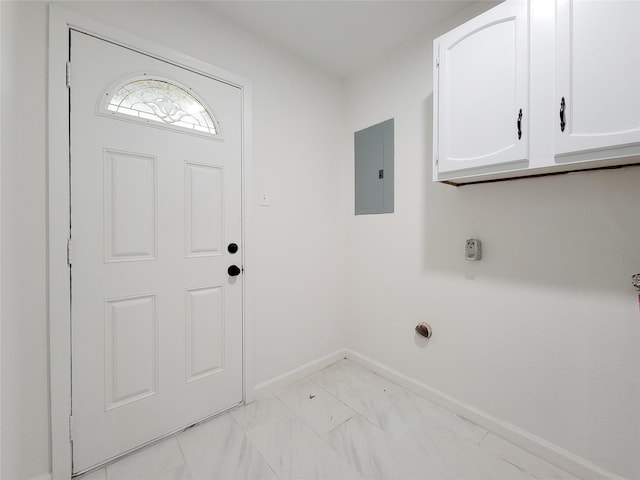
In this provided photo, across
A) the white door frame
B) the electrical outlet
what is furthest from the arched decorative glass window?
the electrical outlet

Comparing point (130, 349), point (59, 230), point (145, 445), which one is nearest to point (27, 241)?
point (59, 230)

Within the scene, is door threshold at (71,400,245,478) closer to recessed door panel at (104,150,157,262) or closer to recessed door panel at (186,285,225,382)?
recessed door panel at (186,285,225,382)

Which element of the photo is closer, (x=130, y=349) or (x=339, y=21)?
(x=130, y=349)

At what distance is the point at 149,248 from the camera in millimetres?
1509

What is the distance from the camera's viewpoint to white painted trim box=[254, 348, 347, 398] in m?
1.97

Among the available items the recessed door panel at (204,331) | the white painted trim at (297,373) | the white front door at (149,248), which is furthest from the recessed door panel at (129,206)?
the white painted trim at (297,373)

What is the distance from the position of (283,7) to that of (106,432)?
248 cm

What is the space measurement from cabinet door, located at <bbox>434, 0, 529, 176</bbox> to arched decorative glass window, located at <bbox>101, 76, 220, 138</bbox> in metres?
1.32

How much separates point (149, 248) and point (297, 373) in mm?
1395

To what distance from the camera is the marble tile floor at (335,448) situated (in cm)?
135

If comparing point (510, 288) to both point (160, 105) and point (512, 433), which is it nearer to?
point (512, 433)

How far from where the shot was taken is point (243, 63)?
185cm

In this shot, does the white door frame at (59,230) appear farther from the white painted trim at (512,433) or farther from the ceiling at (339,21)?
the white painted trim at (512,433)

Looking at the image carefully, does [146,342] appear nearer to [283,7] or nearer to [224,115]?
[224,115]
